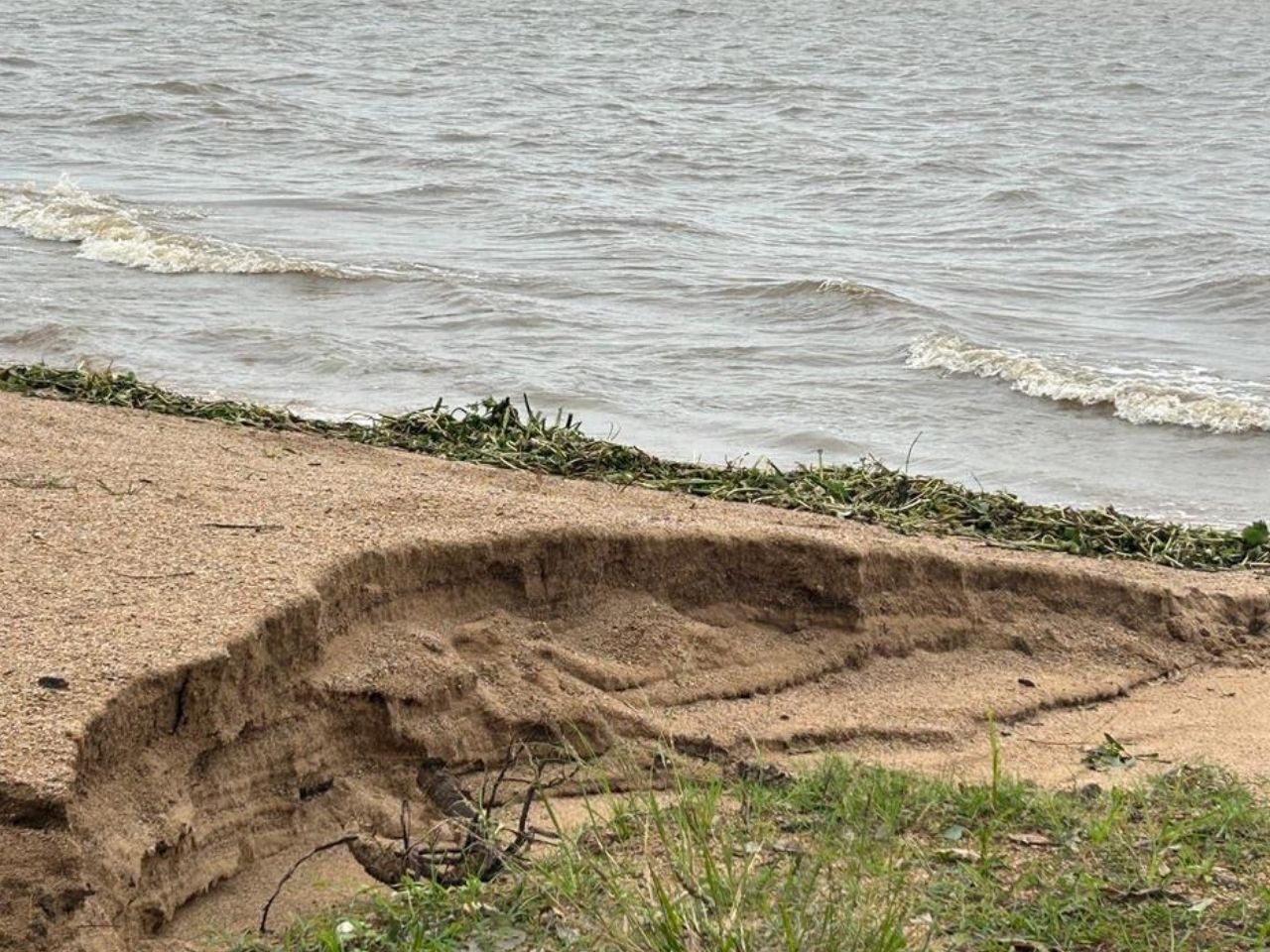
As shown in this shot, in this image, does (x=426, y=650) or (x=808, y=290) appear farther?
(x=808, y=290)

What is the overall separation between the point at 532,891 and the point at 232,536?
4.72 ft

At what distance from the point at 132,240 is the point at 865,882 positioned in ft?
30.4

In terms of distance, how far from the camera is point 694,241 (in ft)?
37.8

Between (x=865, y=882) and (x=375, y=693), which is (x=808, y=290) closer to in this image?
(x=375, y=693)

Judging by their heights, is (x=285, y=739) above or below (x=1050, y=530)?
above

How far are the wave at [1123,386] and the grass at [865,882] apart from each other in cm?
516

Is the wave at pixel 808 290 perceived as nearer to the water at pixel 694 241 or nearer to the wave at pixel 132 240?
the water at pixel 694 241

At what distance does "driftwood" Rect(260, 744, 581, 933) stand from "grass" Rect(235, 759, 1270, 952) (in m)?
0.06

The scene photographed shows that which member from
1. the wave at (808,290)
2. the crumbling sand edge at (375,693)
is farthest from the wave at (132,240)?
the crumbling sand edge at (375,693)

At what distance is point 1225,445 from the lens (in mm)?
7867

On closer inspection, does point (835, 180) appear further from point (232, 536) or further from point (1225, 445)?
point (232, 536)

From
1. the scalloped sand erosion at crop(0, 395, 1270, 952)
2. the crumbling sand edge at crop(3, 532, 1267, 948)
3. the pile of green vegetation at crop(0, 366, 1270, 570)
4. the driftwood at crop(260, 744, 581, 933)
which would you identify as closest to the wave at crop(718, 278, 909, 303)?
the pile of green vegetation at crop(0, 366, 1270, 570)

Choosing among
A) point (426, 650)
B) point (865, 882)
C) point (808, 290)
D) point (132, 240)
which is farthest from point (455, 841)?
point (132, 240)

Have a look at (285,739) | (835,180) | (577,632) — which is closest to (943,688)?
(577,632)
